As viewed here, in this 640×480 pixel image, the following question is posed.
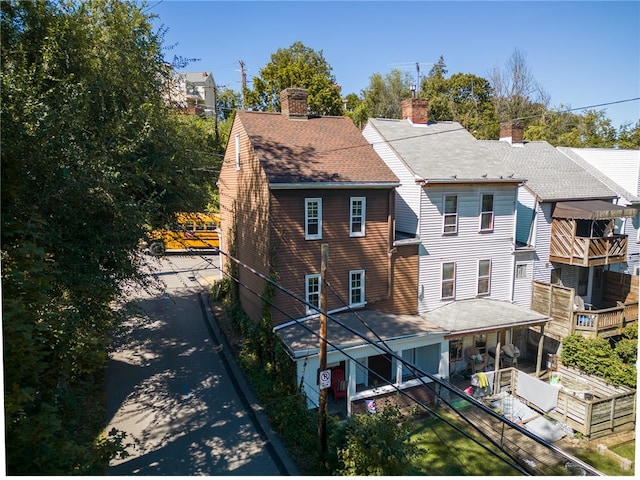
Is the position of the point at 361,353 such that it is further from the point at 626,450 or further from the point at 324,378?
the point at 626,450

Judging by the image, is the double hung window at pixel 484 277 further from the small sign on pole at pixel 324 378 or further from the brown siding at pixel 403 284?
the small sign on pole at pixel 324 378

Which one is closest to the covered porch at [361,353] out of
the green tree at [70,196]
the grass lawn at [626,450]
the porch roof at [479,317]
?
the porch roof at [479,317]

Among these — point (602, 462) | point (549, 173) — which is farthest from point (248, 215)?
point (549, 173)

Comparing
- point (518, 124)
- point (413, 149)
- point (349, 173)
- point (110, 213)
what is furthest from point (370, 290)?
point (518, 124)

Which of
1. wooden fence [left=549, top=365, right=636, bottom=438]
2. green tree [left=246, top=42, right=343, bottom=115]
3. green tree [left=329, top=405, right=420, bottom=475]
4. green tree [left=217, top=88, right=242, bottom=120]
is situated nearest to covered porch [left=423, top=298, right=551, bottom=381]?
wooden fence [left=549, top=365, right=636, bottom=438]

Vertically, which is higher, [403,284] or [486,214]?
[486,214]

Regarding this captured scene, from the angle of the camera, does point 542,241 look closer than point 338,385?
No
